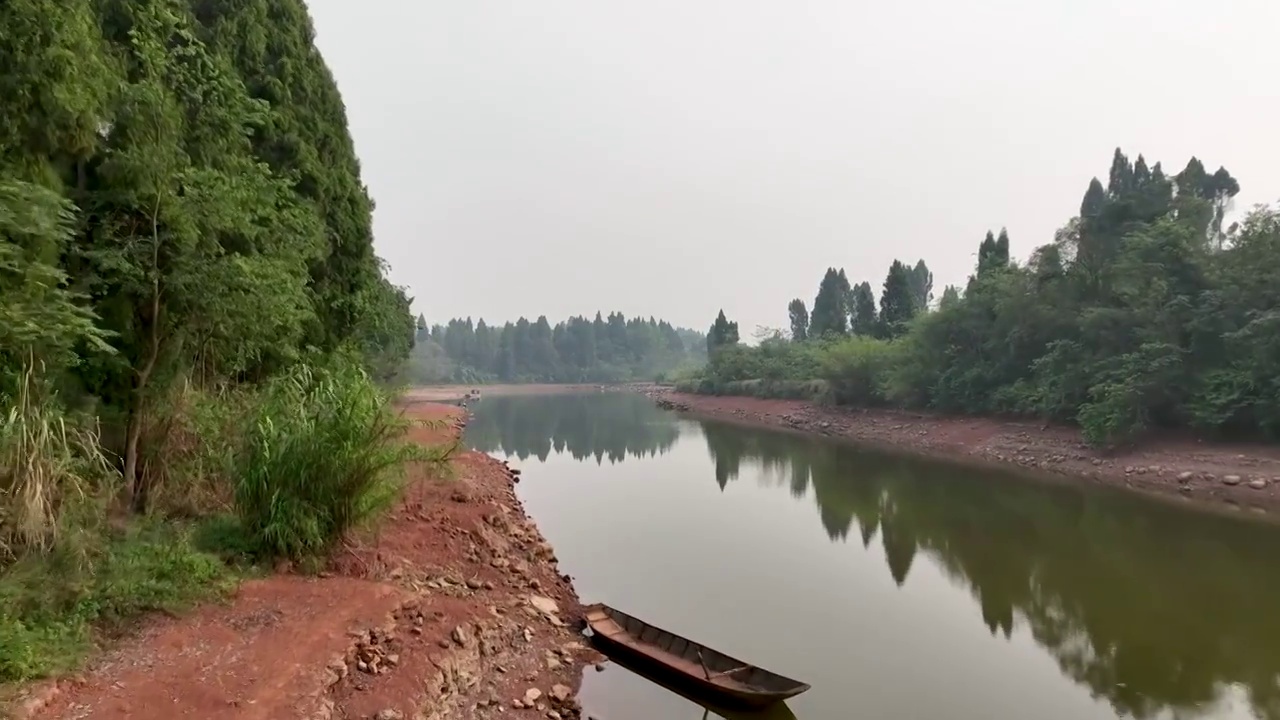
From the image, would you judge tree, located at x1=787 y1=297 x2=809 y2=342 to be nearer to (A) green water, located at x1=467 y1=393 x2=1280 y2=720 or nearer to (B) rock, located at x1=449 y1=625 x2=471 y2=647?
(A) green water, located at x1=467 y1=393 x2=1280 y2=720

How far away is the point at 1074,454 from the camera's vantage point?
70.3ft

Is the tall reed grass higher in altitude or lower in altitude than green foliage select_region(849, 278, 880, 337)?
lower

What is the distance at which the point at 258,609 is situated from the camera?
238 inches

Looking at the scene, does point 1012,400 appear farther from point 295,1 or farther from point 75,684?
point 75,684

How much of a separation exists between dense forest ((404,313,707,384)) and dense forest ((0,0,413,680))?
3272 inches

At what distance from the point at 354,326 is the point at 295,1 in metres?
5.09

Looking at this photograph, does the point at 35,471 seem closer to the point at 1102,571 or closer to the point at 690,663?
the point at 690,663

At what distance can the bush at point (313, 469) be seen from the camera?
22.8 feet

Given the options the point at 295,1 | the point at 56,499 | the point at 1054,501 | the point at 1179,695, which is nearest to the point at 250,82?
the point at 295,1

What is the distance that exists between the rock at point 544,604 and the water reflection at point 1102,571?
5.45m

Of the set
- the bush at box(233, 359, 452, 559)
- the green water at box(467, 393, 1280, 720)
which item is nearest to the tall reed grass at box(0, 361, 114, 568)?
the bush at box(233, 359, 452, 559)

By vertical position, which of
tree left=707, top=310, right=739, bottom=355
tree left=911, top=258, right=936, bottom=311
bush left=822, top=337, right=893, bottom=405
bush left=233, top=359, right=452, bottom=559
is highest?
tree left=911, top=258, right=936, bottom=311

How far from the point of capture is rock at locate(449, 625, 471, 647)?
6.88 meters

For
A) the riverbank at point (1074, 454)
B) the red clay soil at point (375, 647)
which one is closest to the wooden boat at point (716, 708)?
the red clay soil at point (375, 647)
